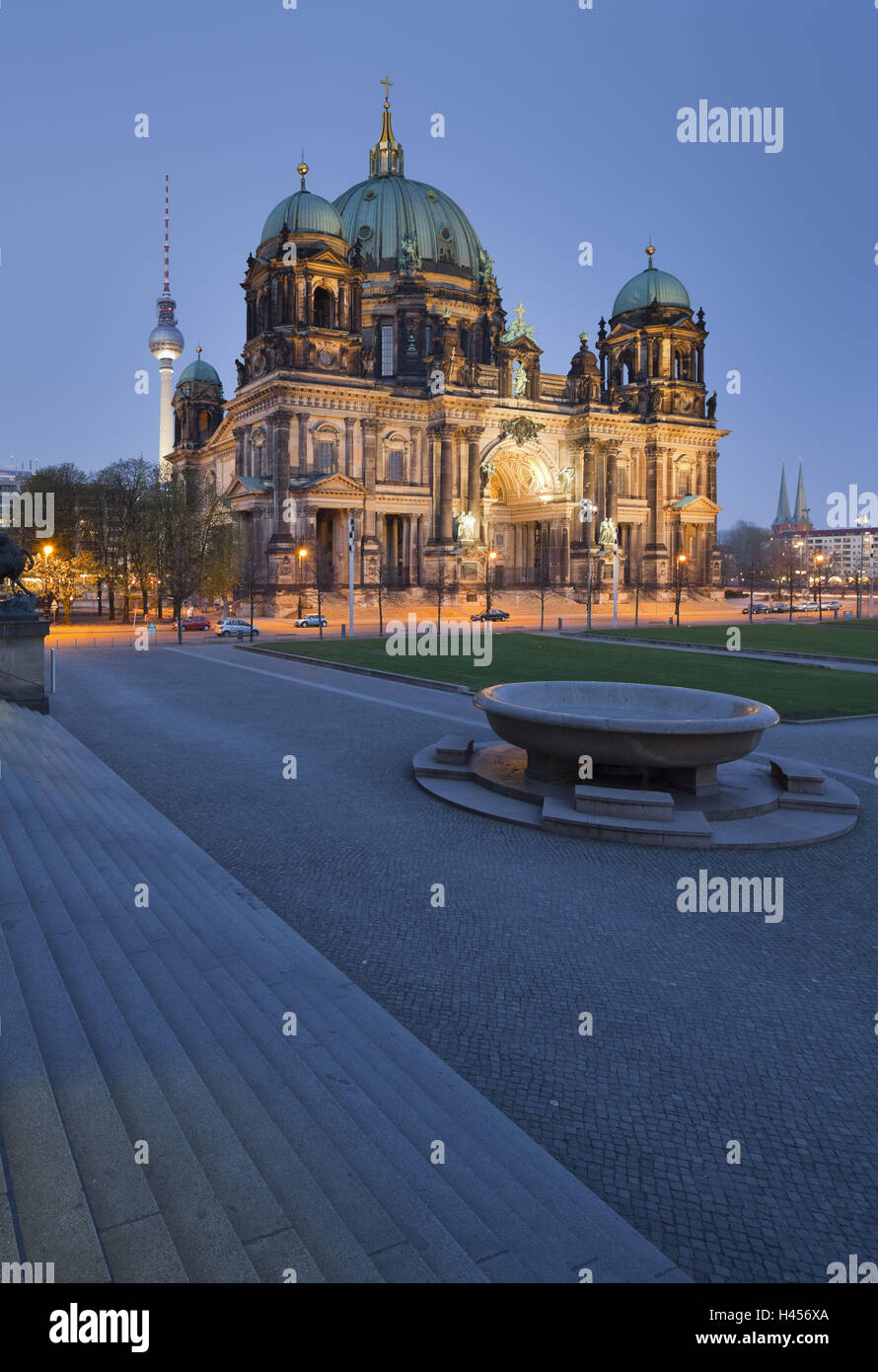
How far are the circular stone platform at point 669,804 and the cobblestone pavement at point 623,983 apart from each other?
0.97 ft

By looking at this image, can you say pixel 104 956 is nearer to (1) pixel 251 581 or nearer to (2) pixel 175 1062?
(2) pixel 175 1062

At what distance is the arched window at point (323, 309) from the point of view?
70.6 m

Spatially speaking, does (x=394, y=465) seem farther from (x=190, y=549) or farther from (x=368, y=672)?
(x=368, y=672)

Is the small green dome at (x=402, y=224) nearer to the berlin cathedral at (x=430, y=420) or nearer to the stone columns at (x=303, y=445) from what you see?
the berlin cathedral at (x=430, y=420)

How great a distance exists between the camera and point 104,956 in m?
7.32

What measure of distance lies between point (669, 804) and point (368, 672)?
20575 millimetres

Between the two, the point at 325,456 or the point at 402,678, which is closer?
the point at 402,678

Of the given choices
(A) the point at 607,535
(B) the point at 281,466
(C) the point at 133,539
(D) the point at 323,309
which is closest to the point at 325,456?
(B) the point at 281,466

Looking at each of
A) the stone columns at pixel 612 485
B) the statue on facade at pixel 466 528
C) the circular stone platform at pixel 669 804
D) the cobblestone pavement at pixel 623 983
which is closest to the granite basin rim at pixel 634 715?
the circular stone platform at pixel 669 804

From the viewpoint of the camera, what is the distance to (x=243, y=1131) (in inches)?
201

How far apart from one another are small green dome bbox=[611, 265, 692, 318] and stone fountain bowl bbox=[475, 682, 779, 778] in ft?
279

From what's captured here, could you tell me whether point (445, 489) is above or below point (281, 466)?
below

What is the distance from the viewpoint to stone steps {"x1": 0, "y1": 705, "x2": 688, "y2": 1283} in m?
4.24

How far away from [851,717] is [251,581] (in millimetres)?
53403
